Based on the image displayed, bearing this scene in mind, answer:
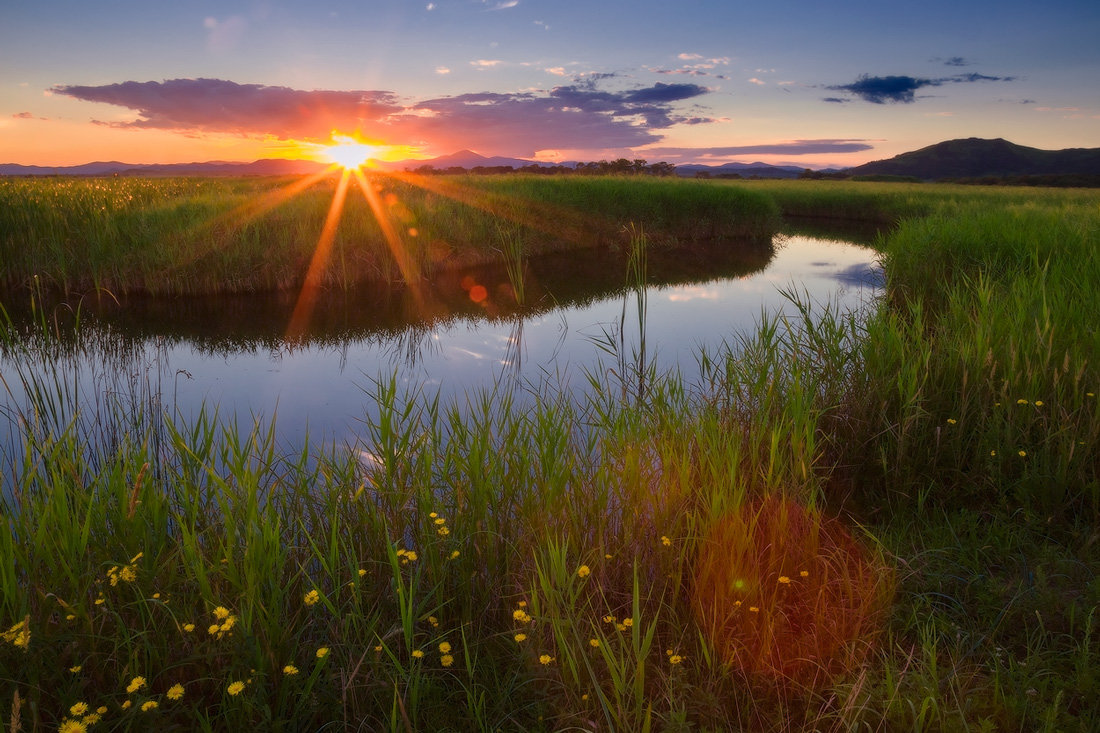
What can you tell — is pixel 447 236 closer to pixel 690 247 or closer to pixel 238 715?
pixel 690 247

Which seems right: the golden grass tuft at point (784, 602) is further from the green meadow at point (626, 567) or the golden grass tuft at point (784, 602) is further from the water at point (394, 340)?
the water at point (394, 340)

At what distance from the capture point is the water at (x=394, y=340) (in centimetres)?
547

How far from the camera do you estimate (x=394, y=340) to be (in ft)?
25.1

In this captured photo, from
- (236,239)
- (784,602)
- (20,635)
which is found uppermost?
(236,239)

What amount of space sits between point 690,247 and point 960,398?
14824mm

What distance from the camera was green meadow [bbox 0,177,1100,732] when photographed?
1.93m

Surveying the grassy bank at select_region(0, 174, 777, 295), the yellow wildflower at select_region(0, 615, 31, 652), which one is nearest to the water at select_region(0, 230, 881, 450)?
the grassy bank at select_region(0, 174, 777, 295)

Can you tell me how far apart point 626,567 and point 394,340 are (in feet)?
18.4

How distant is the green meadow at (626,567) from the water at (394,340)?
3.71 ft

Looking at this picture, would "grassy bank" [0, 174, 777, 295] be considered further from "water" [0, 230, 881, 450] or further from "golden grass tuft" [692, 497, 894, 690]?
"golden grass tuft" [692, 497, 894, 690]

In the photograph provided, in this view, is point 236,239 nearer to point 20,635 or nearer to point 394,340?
point 394,340

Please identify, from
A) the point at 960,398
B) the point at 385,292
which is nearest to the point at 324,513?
the point at 960,398

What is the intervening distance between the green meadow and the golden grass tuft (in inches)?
0.6

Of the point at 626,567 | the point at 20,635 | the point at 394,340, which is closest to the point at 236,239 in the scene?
the point at 394,340
